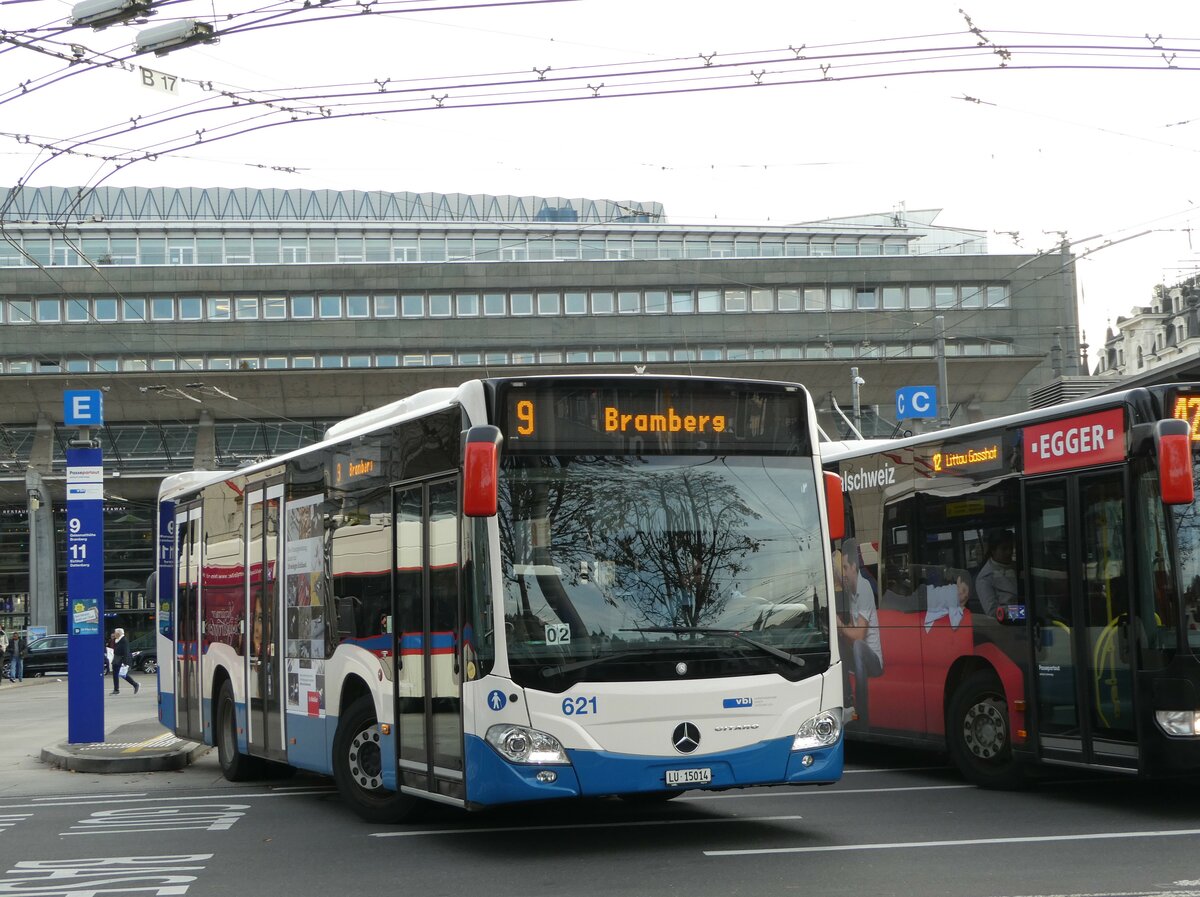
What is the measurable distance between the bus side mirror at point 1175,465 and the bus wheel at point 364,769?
5.34 m

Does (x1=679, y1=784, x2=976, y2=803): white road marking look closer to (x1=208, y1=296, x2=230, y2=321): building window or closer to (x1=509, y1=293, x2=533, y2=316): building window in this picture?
(x1=509, y1=293, x2=533, y2=316): building window

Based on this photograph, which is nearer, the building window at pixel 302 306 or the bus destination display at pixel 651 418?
the bus destination display at pixel 651 418

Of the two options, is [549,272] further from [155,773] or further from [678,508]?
[678,508]

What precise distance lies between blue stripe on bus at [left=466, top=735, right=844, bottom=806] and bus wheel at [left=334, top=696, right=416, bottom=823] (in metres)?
1.78

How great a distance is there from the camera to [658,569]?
914cm

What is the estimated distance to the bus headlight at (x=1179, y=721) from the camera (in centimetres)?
989

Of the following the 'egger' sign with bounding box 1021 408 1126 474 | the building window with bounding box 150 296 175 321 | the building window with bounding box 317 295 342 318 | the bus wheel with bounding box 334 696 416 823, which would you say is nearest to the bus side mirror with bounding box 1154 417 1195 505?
the 'egger' sign with bounding box 1021 408 1126 474

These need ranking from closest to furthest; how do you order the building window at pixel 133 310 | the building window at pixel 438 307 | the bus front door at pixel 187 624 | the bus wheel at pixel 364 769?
the bus wheel at pixel 364 769 < the bus front door at pixel 187 624 < the building window at pixel 133 310 < the building window at pixel 438 307

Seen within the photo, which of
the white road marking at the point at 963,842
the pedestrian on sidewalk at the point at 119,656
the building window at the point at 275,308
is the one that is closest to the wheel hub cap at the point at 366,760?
A: the white road marking at the point at 963,842

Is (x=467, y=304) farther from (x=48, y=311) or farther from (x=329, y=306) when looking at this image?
(x=48, y=311)

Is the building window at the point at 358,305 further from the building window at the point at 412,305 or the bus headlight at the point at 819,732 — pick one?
the bus headlight at the point at 819,732

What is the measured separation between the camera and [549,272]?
55.8m

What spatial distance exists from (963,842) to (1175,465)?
264 centimetres

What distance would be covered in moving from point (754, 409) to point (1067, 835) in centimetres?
328
